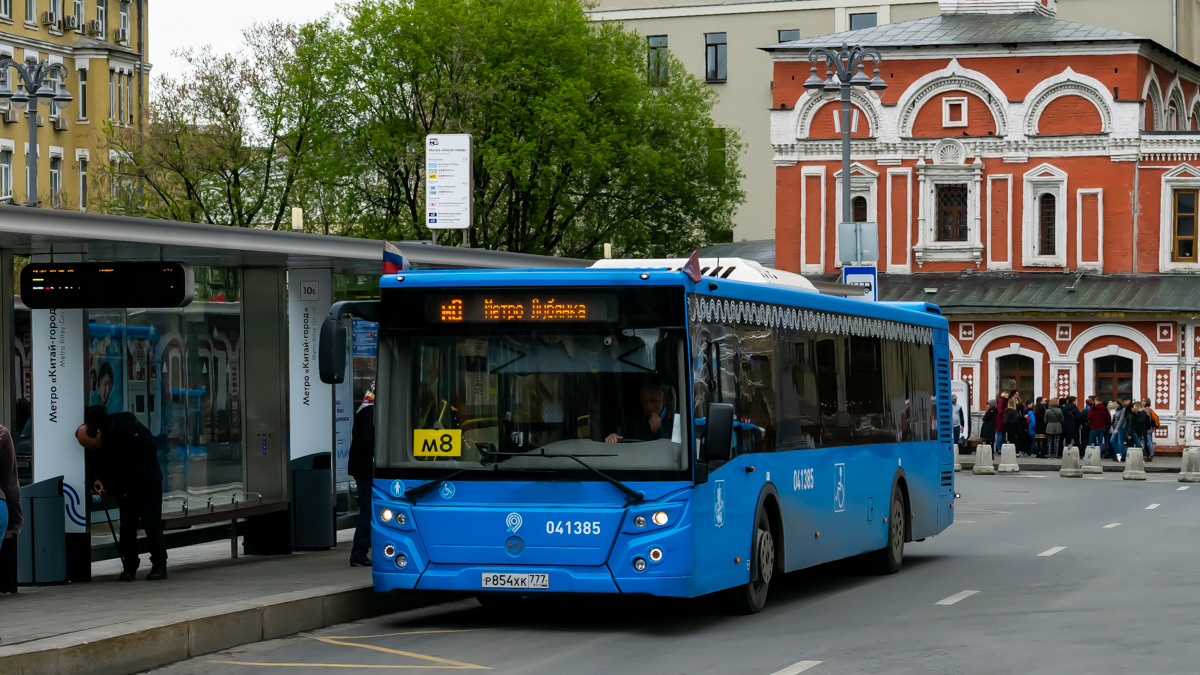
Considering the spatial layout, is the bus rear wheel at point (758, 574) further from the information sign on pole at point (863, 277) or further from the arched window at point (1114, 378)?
the arched window at point (1114, 378)

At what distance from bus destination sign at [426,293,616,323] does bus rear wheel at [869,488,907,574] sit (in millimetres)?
6139

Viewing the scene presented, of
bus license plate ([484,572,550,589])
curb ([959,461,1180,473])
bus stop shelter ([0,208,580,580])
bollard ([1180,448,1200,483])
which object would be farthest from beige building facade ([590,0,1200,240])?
bus license plate ([484,572,550,589])

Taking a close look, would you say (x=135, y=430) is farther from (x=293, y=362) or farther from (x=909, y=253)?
(x=909, y=253)

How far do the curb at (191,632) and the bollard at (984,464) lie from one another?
30715mm

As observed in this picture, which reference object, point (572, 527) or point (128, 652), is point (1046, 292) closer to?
point (572, 527)

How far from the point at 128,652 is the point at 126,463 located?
4.07 meters

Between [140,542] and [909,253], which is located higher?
[909,253]

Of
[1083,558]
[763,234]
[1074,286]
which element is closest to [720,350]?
[1083,558]

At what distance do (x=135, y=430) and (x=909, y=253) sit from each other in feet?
146

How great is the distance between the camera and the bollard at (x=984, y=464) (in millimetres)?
43938

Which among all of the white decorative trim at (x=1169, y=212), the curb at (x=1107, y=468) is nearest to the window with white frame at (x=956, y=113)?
the white decorative trim at (x=1169, y=212)

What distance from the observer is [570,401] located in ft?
42.1

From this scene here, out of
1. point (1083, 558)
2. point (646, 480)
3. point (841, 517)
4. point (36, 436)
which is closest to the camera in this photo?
point (646, 480)

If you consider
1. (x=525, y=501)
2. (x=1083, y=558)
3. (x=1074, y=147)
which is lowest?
(x=1083, y=558)
